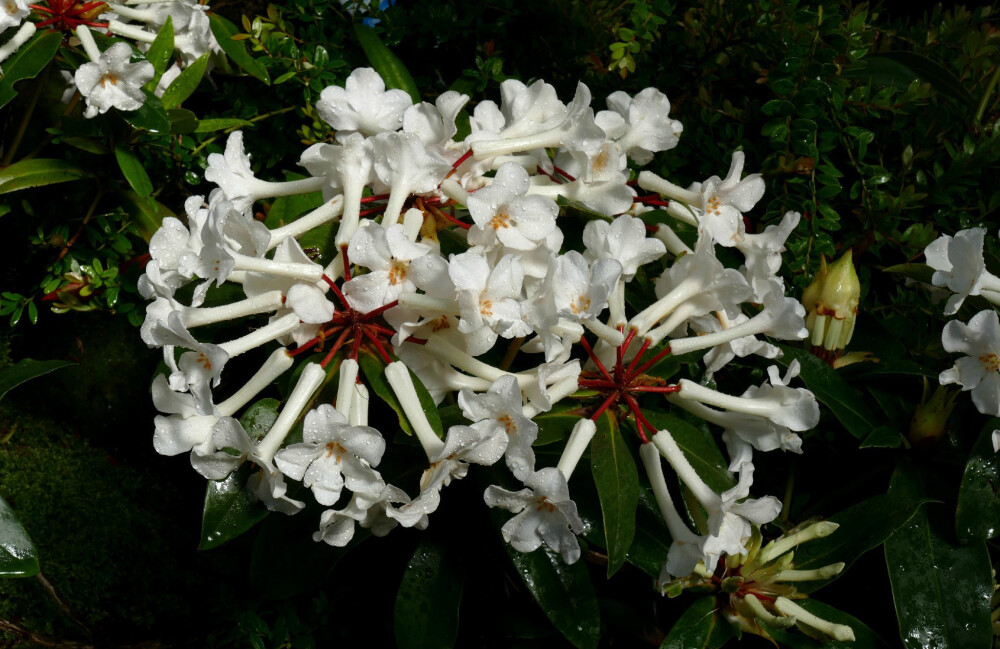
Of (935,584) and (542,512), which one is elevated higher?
(542,512)

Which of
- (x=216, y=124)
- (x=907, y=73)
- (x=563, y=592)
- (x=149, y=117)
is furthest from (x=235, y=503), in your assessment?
(x=907, y=73)

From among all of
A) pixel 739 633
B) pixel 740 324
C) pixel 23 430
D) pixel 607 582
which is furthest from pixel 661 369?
pixel 23 430

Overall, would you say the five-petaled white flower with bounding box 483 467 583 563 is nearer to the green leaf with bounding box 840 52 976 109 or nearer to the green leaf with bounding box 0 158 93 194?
the green leaf with bounding box 840 52 976 109

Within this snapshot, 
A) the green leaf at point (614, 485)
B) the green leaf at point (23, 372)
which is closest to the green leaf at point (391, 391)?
the green leaf at point (614, 485)

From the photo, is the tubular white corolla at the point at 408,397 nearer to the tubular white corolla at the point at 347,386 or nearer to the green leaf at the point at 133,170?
the tubular white corolla at the point at 347,386

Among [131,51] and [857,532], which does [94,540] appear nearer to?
[131,51]

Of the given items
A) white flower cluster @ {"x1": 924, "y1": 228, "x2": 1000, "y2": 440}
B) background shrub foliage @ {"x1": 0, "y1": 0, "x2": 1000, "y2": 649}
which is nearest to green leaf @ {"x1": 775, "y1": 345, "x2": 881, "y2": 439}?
background shrub foliage @ {"x1": 0, "y1": 0, "x2": 1000, "y2": 649}
